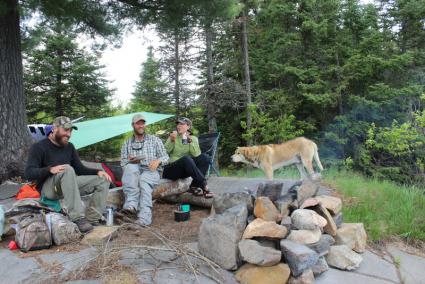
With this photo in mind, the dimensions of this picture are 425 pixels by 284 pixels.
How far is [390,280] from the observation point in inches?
108

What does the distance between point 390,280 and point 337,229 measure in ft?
1.76

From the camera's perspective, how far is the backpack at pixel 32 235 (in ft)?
8.66

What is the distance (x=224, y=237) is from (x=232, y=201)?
53 cm

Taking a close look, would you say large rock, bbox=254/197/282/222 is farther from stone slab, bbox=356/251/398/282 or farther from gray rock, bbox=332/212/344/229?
stone slab, bbox=356/251/398/282

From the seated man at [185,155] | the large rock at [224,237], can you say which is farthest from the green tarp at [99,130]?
the large rock at [224,237]

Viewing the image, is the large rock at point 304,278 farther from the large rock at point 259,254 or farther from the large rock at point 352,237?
the large rock at point 352,237

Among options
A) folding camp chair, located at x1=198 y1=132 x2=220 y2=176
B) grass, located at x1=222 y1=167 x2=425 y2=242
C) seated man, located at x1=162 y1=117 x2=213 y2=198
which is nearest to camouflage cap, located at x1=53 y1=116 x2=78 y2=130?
seated man, located at x1=162 y1=117 x2=213 y2=198

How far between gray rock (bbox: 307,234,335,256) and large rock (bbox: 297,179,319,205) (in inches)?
13.6

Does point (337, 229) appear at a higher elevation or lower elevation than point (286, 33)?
lower

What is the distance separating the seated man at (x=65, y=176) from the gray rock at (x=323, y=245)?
1.76m

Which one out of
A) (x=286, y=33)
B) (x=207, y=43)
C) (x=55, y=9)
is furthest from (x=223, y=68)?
(x=55, y=9)

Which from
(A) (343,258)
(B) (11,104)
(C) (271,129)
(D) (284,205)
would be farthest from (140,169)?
(C) (271,129)

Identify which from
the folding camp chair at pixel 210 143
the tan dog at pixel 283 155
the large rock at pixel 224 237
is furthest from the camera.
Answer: the folding camp chair at pixel 210 143

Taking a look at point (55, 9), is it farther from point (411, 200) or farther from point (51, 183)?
point (411, 200)
